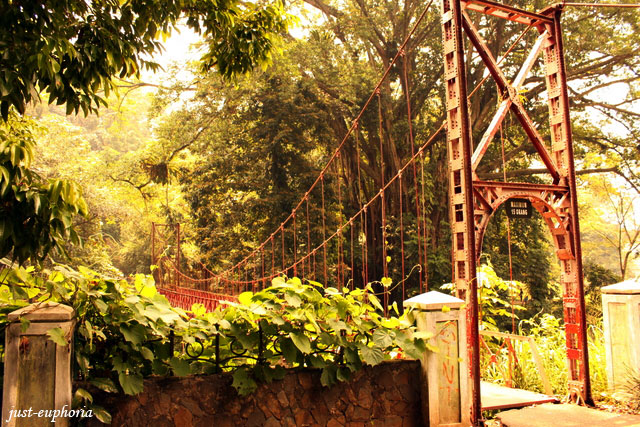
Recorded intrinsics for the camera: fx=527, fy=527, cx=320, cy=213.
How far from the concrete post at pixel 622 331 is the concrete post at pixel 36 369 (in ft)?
9.95

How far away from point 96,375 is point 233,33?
2006 mm

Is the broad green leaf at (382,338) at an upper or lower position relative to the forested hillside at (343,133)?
lower

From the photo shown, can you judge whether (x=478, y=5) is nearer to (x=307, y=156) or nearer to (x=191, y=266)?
(x=307, y=156)

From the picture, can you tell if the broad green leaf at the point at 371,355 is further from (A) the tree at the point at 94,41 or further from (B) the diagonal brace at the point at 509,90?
(B) the diagonal brace at the point at 509,90

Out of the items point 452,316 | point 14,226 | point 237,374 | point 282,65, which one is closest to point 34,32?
point 14,226

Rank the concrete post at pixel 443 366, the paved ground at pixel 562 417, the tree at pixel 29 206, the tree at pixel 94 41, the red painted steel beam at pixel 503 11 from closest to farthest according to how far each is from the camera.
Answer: the tree at pixel 29 206, the tree at pixel 94 41, the concrete post at pixel 443 366, the paved ground at pixel 562 417, the red painted steel beam at pixel 503 11

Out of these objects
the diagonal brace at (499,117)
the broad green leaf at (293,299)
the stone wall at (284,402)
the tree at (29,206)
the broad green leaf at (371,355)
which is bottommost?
the stone wall at (284,402)

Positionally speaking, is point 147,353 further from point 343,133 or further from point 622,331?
point 343,133

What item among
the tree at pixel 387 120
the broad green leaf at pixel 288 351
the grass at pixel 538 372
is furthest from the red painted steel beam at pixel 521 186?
the tree at pixel 387 120

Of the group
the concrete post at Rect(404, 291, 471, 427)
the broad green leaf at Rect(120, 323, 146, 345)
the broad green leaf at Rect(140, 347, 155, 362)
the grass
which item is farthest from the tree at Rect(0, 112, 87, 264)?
the grass

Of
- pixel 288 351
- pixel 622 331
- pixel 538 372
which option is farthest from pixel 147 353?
pixel 622 331

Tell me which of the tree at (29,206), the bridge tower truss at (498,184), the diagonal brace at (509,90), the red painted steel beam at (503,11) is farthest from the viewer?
the diagonal brace at (509,90)

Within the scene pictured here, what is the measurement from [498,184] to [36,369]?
245cm

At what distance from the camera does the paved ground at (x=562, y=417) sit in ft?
8.71
